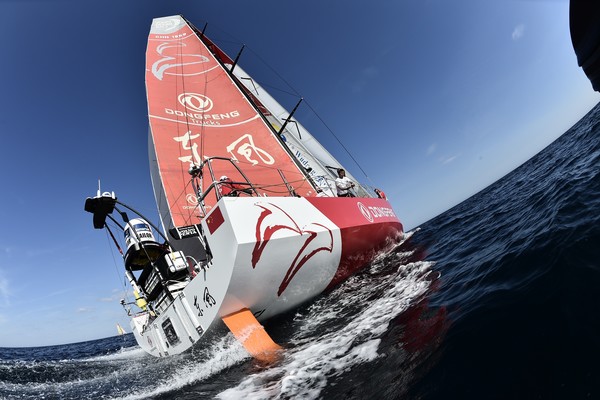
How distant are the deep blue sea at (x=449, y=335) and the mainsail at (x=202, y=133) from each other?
11.9 feet

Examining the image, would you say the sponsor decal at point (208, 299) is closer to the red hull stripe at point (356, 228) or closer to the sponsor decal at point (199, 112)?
the red hull stripe at point (356, 228)

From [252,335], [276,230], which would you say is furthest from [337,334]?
[276,230]

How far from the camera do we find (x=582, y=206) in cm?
385

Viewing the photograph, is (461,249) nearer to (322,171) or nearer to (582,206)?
(582,206)

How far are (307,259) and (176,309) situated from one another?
2.08 meters

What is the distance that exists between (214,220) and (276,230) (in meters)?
0.87

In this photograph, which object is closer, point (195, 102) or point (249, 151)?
point (249, 151)

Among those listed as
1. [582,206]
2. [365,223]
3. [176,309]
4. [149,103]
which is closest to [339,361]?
[176,309]

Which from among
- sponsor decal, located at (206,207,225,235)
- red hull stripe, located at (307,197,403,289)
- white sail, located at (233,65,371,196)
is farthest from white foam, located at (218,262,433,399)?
white sail, located at (233,65,371,196)

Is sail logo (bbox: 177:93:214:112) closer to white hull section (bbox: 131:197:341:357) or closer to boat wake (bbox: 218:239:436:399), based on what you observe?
white hull section (bbox: 131:197:341:357)

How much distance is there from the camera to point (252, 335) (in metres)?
3.87

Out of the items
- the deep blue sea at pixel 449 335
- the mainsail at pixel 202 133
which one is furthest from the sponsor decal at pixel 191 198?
the deep blue sea at pixel 449 335

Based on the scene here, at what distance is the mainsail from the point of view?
8180mm

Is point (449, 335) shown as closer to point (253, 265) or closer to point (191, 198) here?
point (253, 265)
